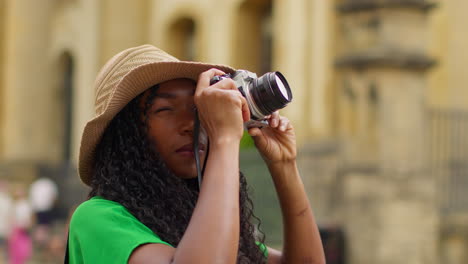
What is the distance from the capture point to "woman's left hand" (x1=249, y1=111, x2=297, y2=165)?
238 cm

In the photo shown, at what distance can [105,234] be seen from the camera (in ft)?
6.42

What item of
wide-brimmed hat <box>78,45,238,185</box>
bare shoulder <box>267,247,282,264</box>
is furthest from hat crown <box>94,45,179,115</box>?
bare shoulder <box>267,247,282,264</box>

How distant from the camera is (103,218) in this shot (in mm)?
1987

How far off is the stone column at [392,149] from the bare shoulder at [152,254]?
6606 mm

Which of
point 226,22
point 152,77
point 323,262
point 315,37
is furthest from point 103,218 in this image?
point 226,22

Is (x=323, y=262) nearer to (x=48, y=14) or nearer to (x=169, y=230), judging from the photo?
(x=169, y=230)

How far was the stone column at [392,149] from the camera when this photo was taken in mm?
8344

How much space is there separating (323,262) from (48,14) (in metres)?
17.3

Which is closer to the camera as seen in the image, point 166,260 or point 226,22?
point 166,260

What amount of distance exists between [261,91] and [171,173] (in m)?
0.33

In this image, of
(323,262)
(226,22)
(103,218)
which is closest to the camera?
(103,218)

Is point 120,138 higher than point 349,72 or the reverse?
higher

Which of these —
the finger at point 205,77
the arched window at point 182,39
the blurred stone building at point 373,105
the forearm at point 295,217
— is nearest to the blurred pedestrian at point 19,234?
the blurred stone building at point 373,105

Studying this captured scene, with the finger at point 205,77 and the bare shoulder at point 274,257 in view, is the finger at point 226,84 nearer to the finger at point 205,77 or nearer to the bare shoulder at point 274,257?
the finger at point 205,77
